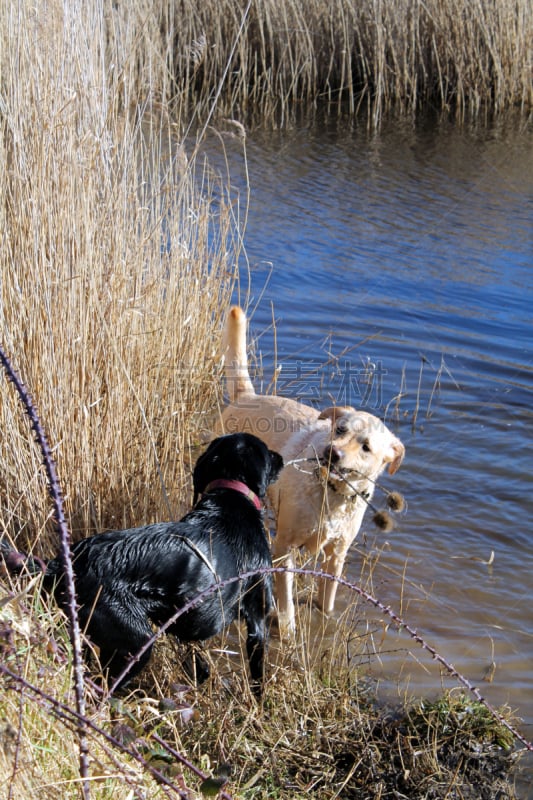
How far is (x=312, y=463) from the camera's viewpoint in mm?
3654

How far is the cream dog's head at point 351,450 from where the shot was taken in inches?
135

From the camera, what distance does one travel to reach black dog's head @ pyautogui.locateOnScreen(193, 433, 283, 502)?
10.2 feet

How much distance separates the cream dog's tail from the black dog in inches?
32.6

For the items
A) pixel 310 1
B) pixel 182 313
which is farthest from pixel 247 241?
pixel 310 1

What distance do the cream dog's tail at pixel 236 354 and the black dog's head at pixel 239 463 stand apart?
820 millimetres

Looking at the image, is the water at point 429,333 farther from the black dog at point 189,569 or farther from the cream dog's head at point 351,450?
the black dog at point 189,569

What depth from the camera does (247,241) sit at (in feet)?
26.4

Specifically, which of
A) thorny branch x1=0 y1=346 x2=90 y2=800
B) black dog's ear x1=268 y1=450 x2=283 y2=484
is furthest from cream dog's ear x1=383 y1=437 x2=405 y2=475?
thorny branch x1=0 y1=346 x2=90 y2=800

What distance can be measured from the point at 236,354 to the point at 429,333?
Answer: 130 inches

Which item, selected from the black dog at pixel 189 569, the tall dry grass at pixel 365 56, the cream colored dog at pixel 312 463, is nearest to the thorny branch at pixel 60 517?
the black dog at pixel 189 569

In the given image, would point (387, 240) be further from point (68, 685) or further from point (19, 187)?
point (68, 685)

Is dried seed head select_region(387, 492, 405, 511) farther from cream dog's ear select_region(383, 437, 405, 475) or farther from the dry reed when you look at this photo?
the dry reed

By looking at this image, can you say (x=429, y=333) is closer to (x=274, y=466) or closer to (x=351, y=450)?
(x=351, y=450)

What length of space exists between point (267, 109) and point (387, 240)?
184 inches
